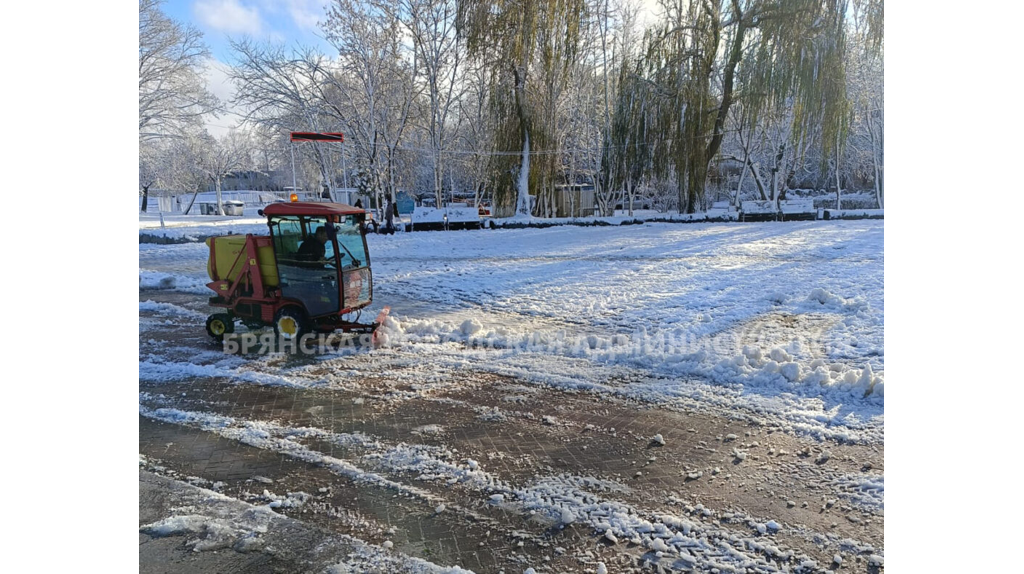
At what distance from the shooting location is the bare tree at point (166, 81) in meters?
5.32

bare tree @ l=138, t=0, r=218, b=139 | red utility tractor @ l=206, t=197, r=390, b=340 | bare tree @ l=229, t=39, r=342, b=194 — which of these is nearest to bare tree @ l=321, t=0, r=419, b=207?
bare tree @ l=229, t=39, r=342, b=194

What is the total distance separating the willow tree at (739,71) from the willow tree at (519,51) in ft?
9.48

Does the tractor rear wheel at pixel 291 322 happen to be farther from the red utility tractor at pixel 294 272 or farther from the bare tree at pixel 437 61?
the bare tree at pixel 437 61

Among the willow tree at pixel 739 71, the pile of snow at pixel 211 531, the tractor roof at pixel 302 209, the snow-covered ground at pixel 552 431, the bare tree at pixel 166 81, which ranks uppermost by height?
the willow tree at pixel 739 71

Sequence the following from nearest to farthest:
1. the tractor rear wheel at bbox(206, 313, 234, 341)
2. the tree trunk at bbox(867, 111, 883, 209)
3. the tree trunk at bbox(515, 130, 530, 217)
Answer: the tractor rear wheel at bbox(206, 313, 234, 341)
the tree trunk at bbox(867, 111, 883, 209)
the tree trunk at bbox(515, 130, 530, 217)

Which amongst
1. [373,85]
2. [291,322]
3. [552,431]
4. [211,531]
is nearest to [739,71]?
[373,85]

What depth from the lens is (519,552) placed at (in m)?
2.50

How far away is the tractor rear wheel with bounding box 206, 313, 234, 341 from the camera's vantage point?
5.75 metres

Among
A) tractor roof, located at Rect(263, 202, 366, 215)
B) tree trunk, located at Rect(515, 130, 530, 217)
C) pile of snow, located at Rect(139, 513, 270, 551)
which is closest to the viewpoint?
pile of snow, located at Rect(139, 513, 270, 551)

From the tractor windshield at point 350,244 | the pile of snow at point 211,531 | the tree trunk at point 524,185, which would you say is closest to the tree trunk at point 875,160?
the tree trunk at point 524,185

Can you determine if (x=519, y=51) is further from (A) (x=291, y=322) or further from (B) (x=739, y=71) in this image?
(A) (x=291, y=322)

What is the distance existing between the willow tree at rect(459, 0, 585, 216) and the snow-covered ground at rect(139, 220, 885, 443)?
17.6 feet

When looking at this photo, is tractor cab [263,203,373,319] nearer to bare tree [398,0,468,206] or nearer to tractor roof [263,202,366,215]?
tractor roof [263,202,366,215]
